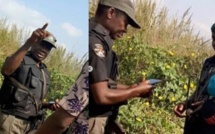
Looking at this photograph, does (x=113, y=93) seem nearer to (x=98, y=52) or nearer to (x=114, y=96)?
(x=114, y=96)

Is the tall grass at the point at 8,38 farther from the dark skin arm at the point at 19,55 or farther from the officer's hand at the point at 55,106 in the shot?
the officer's hand at the point at 55,106

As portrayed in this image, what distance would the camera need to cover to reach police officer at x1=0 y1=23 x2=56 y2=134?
105 cm

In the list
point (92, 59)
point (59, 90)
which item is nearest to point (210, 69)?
point (92, 59)

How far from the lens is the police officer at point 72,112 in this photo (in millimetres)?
1080

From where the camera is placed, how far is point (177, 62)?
2.01m

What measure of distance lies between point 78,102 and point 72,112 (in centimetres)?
3

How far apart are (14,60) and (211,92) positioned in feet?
3.16

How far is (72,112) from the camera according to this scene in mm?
1083

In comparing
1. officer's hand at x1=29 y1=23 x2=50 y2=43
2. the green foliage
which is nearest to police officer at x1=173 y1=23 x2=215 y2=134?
the green foliage

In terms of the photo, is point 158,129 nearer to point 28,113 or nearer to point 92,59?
point 92,59

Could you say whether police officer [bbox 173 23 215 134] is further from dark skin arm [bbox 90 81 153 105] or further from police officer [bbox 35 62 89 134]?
police officer [bbox 35 62 89 134]

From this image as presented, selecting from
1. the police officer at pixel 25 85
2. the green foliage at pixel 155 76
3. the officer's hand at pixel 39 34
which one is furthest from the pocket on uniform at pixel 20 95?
the green foliage at pixel 155 76

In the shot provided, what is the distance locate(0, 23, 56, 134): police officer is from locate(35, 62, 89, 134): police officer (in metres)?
0.03

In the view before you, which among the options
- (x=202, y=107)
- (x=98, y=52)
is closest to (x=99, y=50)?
(x=98, y=52)
